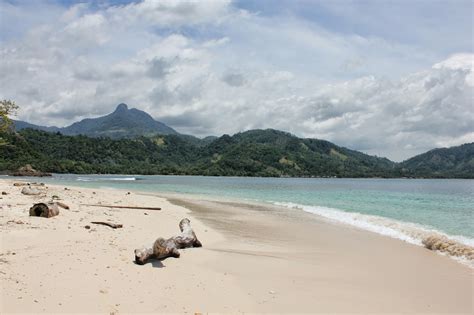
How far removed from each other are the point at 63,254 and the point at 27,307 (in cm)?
→ 309

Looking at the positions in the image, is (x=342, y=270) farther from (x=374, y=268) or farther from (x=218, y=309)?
(x=218, y=309)

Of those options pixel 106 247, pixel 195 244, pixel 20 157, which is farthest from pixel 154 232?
pixel 20 157

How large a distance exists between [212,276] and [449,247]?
887 cm

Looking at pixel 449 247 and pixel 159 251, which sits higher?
pixel 159 251

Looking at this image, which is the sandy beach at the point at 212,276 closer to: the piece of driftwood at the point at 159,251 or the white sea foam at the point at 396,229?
the piece of driftwood at the point at 159,251

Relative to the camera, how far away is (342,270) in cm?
1027

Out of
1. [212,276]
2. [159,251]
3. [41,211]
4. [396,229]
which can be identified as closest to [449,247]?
[396,229]

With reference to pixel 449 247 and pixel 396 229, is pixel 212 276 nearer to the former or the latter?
pixel 449 247

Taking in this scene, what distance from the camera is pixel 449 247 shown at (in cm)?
1311

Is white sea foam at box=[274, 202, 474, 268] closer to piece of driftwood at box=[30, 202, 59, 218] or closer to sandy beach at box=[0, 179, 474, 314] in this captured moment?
sandy beach at box=[0, 179, 474, 314]

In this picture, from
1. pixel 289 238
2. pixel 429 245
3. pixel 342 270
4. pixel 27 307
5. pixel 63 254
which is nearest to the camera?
pixel 27 307

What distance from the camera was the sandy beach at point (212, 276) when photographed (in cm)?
667

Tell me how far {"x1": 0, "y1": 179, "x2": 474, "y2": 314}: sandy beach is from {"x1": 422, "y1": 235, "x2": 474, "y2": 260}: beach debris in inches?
18.7

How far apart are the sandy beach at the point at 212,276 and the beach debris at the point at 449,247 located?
48 cm
